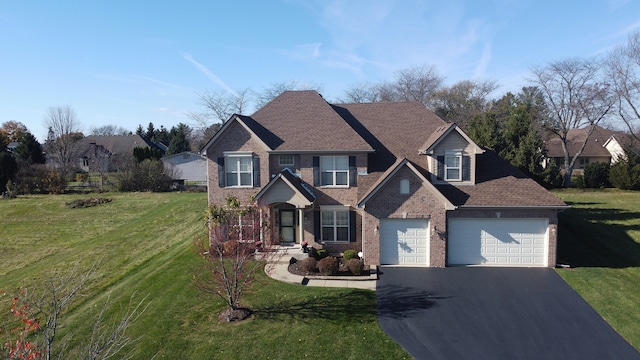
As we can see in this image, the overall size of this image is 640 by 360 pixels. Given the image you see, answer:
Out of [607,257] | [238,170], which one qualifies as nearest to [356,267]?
[238,170]

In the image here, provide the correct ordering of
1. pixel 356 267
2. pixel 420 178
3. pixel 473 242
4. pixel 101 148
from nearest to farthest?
pixel 356 267 → pixel 420 178 → pixel 473 242 → pixel 101 148

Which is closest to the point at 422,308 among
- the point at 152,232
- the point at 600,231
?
the point at 600,231

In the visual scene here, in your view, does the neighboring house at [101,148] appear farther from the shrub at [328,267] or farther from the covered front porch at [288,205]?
the shrub at [328,267]

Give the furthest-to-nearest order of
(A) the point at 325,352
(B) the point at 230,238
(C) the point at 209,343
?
1. (B) the point at 230,238
2. (C) the point at 209,343
3. (A) the point at 325,352

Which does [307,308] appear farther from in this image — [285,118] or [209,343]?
[285,118]

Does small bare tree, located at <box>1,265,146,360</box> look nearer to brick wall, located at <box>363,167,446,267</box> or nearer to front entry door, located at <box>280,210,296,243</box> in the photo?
front entry door, located at <box>280,210,296,243</box>

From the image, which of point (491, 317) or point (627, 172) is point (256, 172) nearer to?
point (491, 317)

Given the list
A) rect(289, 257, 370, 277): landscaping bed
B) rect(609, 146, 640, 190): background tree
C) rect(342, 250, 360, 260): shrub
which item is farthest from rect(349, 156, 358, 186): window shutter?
rect(609, 146, 640, 190): background tree
